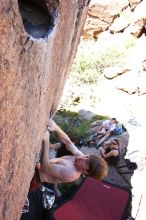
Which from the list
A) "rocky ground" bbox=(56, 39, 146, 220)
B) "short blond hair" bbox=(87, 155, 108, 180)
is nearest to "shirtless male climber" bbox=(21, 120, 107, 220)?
"short blond hair" bbox=(87, 155, 108, 180)

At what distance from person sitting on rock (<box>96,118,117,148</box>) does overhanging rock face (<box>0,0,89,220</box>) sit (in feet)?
26.1

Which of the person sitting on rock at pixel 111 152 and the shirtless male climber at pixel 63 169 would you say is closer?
the shirtless male climber at pixel 63 169

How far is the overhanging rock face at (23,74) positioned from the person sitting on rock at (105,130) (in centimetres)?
795

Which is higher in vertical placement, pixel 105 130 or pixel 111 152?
pixel 111 152

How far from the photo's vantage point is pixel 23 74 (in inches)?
82.5

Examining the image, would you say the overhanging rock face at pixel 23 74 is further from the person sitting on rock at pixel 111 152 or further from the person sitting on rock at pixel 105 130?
the person sitting on rock at pixel 105 130

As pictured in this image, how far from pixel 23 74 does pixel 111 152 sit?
7.74 m

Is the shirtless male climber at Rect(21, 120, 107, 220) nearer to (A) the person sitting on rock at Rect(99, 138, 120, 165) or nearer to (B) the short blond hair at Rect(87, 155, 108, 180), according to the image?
(B) the short blond hair at Rect(87, 155, 108, 180)

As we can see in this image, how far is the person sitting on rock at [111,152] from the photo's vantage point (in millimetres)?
9641

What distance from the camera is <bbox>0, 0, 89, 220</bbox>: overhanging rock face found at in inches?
71.3

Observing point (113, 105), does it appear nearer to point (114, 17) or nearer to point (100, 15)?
point (100, 15)

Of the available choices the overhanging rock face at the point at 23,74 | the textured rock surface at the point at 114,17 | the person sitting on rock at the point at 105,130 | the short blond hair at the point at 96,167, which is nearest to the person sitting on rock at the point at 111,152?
the person sitting on rock at the point at 105,130

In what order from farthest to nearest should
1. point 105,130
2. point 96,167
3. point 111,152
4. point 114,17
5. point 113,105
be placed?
point 114,17 → point 113,105 → point 105,130 → point 111,152 → point 96,167

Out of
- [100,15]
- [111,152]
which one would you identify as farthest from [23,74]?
[100,15]
